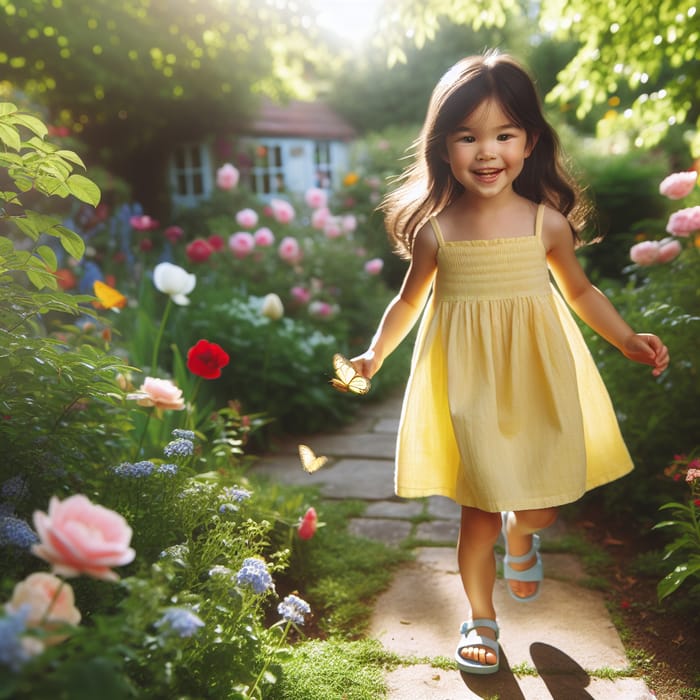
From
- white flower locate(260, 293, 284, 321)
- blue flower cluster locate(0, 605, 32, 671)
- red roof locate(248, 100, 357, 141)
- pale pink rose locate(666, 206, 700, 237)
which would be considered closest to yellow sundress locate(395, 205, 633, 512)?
pale pink rose locate(666, 206, 700, 237)

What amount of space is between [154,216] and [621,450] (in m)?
13.3

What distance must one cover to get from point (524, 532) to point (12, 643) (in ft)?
5.56

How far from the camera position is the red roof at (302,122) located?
16.3 m

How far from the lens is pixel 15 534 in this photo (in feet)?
4.78

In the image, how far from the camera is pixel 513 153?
7.09 feet

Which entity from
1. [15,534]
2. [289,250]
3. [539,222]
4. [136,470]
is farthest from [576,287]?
[289,250]

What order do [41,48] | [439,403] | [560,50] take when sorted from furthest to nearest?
[560,50] < [41,48] < [439,403]

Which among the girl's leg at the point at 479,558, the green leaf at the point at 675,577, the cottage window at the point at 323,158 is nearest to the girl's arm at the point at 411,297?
the girl's leg at the point at 479,558

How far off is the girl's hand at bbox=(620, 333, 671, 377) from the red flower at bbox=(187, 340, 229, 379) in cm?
130

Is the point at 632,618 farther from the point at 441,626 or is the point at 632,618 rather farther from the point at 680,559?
the point at 441,626

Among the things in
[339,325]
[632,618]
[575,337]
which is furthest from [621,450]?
[339,325]

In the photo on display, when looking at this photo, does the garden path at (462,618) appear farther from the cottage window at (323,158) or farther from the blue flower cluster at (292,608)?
the cottage window at (323,158)

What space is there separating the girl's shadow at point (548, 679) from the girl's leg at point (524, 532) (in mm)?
245

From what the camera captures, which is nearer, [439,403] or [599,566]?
[439,403]
